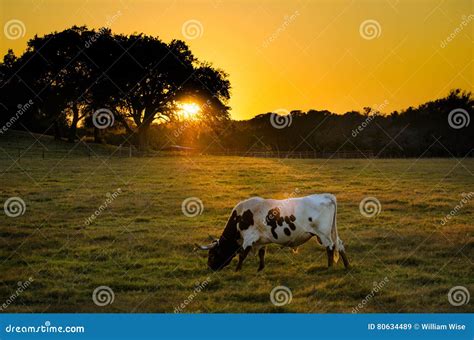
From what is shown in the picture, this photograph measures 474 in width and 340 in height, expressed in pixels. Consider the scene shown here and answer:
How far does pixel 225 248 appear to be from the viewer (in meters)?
14.0

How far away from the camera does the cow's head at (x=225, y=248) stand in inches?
547

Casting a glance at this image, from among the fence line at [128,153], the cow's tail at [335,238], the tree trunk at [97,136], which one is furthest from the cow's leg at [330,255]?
the tree trunk at [97,136]

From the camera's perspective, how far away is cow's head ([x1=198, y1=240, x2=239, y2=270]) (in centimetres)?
1389

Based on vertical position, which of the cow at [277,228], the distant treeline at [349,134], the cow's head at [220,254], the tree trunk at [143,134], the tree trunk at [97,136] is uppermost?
the distant treeline at [349,134]

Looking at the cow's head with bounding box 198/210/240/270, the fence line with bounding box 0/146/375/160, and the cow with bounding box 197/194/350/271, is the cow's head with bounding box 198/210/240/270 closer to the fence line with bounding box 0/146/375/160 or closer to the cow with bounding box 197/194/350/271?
the cow with bounding box 197/194/350/271

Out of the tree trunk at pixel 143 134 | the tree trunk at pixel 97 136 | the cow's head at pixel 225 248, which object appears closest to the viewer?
the cow's head at pixel 225 248

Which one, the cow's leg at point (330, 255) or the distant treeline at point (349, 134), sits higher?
the distant treeline at point (349, 134)

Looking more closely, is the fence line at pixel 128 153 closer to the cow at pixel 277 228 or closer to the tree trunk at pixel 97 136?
the tree trunk at pixel 97 136

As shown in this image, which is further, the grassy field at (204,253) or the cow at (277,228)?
the cow at (277,228)

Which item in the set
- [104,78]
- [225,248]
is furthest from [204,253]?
[104,78]

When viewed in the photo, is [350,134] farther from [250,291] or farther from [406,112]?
[250,291]

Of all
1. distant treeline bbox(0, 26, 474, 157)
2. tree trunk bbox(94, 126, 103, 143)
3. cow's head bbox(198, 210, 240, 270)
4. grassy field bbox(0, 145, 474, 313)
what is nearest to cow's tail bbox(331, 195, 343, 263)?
grassy field bbox(0, 145, 474, 313)

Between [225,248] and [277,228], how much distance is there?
131 cm
